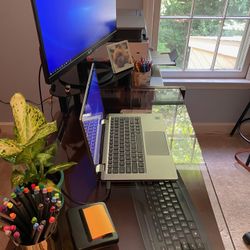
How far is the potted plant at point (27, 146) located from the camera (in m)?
0.61

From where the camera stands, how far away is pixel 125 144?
95cm

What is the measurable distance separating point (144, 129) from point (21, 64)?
1.33 meters

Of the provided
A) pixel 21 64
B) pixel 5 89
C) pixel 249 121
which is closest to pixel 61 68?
pixel 21 64

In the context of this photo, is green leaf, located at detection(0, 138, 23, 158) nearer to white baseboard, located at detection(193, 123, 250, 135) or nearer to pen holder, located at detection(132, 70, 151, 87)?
pen holder, located at detection(132, 70, 151, 87)

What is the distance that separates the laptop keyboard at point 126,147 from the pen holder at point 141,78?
0.27 meters

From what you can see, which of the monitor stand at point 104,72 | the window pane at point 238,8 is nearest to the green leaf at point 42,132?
the monitor stand at point 104,72

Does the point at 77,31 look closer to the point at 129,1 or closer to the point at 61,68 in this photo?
the point at 61,68

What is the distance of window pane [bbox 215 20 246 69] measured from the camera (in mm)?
1944

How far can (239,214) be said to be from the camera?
1622 millimetres

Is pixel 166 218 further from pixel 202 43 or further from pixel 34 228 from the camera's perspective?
pixel 202 43

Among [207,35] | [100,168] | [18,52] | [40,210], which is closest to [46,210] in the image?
[40,210]

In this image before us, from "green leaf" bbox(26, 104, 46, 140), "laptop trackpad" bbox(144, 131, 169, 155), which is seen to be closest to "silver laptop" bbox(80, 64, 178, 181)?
"laptop trackpad" bbox(144, 131, 169, 155)

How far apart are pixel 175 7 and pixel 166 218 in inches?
63.1

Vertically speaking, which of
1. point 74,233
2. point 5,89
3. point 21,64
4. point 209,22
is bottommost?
point 5,89
